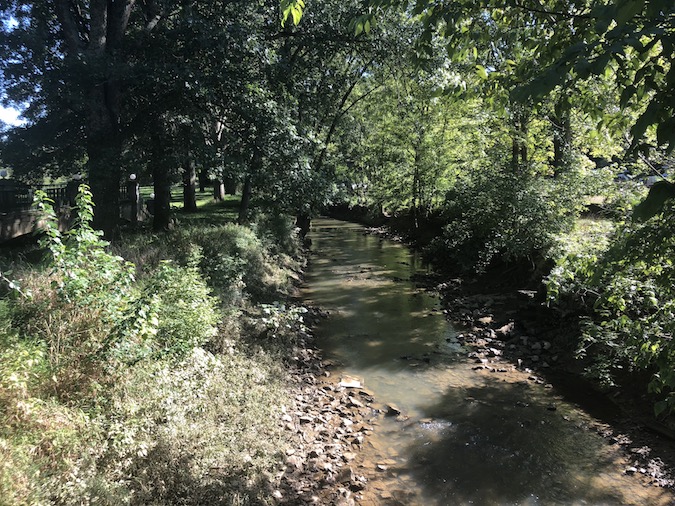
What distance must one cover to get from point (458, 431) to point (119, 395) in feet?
16.3

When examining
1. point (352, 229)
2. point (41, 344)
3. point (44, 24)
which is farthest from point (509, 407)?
point (352, 229)

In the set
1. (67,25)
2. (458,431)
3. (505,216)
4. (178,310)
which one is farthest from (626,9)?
(67,25)

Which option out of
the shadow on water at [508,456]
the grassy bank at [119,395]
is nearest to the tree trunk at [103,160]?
the grassy bank at [119,395]

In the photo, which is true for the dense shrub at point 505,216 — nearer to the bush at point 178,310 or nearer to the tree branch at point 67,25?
the bush at point 178,310

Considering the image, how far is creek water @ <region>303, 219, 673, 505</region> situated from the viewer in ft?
18.3

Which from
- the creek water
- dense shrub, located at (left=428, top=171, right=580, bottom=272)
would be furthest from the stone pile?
dense shrub, located at (left=428, top=171, right=580, bottom=272)

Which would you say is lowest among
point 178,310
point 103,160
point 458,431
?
point 458,431

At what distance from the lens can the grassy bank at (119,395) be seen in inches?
151

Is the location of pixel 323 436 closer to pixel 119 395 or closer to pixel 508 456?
pixel 508 456

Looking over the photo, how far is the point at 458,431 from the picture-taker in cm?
695

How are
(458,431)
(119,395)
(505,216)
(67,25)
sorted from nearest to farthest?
1. (119,395)
2. (458,431)
3. (67,25)
4. (505,216)

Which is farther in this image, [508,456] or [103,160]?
[103,160]

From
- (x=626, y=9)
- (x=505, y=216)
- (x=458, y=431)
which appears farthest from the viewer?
(x=505, y=216)

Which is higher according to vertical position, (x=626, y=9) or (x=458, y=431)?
(x=626, y=9)
